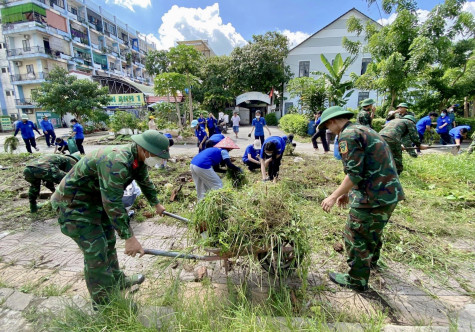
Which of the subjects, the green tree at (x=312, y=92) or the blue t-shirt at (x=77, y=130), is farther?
the green tree at (x=312, y=92)

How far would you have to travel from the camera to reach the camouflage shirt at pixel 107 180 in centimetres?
199

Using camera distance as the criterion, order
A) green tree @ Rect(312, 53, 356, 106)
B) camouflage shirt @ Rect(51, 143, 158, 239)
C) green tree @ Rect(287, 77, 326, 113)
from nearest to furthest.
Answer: camouflage shirt @ Rect(51, 143, 158, 239) < green tree @ Rect(312, 53, 356, 106) < green tree @ Rect(287, 77, 326, 113)

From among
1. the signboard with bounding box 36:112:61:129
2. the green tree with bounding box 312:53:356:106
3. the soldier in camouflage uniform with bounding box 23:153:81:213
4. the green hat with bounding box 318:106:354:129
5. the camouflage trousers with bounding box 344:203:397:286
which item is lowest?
the camouflage trousers with bounding box 344:203:397:286

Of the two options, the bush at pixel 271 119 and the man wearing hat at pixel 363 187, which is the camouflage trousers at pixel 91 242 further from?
the bush at pixel 271 119

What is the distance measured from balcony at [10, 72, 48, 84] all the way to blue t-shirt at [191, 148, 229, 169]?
36.3 meters

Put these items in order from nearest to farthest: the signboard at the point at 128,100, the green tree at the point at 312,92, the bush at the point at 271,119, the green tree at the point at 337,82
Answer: the green tree at the point at 337,82 → the green tree at the point at 312,92 → the signboard at the point at 128,100 → the bush at the point at 271,119

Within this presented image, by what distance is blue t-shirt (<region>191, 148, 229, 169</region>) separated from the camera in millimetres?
4094

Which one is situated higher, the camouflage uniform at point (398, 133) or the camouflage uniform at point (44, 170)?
the camouflage uniform at point (398, 133)

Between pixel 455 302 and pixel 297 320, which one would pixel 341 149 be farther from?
pixel 455 302

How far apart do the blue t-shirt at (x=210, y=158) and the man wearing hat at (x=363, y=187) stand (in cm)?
214

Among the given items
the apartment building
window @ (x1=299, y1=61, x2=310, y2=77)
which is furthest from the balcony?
window @ (x1=299, y1=61, x2=310, y2=77)

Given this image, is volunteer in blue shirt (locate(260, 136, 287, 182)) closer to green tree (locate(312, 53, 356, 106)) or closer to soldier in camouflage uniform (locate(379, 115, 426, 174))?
soldier in camouflage uniform (locate(379, 115, 426, 174))

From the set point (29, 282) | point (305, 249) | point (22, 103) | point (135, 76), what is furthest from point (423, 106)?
point (135, 76)

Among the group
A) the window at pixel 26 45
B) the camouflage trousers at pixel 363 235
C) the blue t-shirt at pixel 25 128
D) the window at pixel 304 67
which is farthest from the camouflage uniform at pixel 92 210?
the window at pixel 26 45
